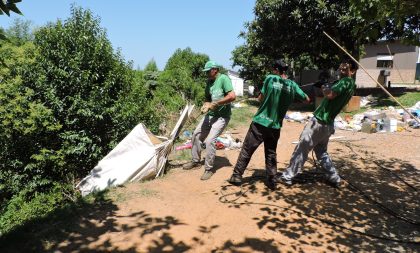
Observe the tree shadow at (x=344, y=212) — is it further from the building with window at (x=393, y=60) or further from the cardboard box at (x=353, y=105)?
the building with window at (x=393, y=60)

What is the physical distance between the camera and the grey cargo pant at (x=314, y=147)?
203 inches

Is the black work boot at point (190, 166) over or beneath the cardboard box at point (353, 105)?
beneath

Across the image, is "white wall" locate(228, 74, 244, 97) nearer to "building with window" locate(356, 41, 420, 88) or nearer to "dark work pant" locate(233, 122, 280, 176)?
"building with window" locate(356, 41, 420, 88)

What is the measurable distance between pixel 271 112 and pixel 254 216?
1454mm

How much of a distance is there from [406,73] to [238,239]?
32444 mm

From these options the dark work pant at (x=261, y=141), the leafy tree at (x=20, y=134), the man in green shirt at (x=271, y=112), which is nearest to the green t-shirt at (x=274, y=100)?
the man in green shirt at (x=271, y=112)

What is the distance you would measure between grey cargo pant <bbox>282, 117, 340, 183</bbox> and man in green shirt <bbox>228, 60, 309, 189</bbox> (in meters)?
0.34

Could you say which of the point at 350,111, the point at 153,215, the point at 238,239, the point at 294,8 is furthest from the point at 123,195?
the point at 294,8

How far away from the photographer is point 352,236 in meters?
4.02

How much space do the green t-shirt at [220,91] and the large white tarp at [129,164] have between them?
106 centimetres

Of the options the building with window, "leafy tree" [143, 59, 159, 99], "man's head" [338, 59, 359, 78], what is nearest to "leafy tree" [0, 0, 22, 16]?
"man's head" [338, 59, 359, 78]

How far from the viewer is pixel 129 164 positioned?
5.71m

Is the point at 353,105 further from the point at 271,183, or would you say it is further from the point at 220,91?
the point at 271,183

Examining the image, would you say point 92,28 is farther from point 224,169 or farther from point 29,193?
point 224,169
